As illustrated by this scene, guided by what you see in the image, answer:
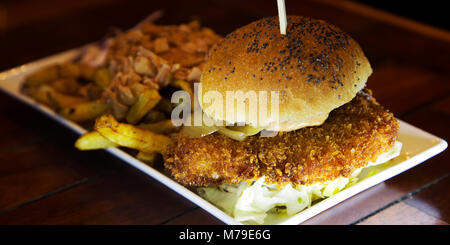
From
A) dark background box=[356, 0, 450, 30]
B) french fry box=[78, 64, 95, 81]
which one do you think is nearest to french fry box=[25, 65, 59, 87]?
french fry box=[78, 64, 95, 81]

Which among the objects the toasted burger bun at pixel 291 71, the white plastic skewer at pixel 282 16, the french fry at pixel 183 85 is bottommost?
the french fry at pixel 183 85

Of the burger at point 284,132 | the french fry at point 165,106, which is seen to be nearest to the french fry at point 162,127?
the french fry at point 165,106

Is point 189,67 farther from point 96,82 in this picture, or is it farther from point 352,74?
point 352,74

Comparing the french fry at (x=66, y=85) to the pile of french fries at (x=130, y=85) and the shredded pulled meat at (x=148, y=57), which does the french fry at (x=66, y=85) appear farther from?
the shredded pulled meat at (x=148, y=57)

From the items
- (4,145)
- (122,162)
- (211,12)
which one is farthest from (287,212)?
→ (211,12)

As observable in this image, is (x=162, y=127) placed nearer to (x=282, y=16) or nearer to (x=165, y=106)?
(x=165, y=106)
